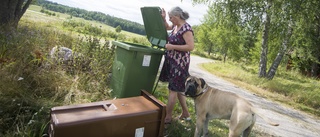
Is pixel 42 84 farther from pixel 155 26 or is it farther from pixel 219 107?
pixel 219 107

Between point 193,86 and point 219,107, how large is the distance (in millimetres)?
483

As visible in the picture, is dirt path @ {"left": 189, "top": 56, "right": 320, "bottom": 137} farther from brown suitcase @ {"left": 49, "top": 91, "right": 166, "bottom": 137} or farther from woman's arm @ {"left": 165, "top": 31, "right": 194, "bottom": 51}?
brown suitcase @ {"left": 49, "top": 91, "right": 166, "bottom": 137}

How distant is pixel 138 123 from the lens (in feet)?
8.71

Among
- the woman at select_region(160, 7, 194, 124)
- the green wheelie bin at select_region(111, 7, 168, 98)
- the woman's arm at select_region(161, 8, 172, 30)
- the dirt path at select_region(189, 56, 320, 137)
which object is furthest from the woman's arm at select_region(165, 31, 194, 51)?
the dirt path at select_region(189, 56, 320, 137)

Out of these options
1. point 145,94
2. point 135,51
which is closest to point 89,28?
point 135,51

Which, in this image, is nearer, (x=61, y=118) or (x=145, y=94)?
(x=61, y=118)

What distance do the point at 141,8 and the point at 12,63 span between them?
7.63 feet

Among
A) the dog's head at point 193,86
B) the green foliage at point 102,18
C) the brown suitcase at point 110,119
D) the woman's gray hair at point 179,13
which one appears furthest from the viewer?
the green foliage at point 102,18

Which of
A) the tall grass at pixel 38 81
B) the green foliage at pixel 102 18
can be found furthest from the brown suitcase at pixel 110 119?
the green foliage at pixel 102 18

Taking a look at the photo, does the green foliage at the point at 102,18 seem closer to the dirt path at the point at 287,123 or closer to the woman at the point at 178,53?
the woman at the point at 178,53

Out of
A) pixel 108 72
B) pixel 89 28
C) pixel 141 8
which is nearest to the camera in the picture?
pixel 141 8

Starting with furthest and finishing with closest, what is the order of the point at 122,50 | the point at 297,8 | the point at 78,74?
the point at 297,8 → the point at 78,74 → the point at 122,50

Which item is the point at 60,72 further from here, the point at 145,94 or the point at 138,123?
the point at 138,123

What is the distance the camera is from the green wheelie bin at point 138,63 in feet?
12.6
